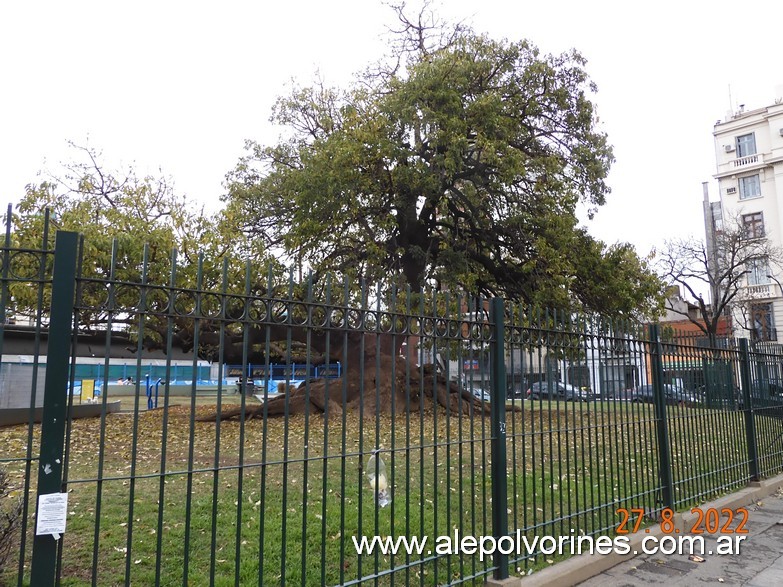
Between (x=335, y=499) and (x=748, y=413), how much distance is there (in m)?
5.77

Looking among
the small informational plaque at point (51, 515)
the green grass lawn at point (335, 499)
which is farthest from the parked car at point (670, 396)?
the small informational plaque at point (51, 515)

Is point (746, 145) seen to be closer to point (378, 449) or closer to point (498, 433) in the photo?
point (498, 433)

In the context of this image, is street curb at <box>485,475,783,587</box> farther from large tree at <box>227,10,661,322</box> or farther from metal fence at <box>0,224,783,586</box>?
large tree at <box>227,10,661,322</box>

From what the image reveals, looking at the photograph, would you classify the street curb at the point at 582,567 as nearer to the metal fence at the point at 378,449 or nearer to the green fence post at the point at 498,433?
the metal fence at the point at 378,449

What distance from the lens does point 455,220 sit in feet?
53.2

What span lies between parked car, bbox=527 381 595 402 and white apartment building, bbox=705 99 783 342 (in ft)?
108

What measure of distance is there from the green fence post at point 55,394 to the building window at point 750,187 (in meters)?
44.2

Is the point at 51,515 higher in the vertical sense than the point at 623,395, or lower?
lower

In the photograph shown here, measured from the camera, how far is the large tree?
14227 mm

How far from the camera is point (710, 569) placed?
5113 mm

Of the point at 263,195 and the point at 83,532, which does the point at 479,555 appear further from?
the point at 263,195

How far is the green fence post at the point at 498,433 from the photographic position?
14.3ft

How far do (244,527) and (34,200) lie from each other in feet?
33.9

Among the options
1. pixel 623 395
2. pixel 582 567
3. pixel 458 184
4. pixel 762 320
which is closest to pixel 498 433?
pixel 582 567
